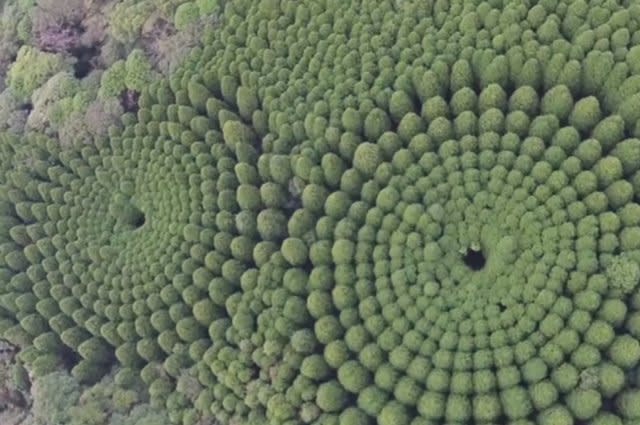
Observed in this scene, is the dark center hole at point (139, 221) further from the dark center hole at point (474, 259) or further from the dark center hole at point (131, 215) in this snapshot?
the dark center hole at point (474, 259)

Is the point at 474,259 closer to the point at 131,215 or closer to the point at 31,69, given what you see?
the point at 131,215

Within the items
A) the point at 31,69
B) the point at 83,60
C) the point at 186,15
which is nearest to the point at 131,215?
the point at 186,15

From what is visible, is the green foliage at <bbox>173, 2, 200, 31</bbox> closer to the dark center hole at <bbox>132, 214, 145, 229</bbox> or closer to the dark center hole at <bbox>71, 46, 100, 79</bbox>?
the dark center hole at <bbox>71, 46, 100, 79</bbox>

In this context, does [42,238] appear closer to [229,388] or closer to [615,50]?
[229,388]

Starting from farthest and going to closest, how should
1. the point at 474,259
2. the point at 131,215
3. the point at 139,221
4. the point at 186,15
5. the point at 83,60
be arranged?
the point at 83,60, the point at 186,15, the point at 139,221, the point at 131,215, the point at 474,259

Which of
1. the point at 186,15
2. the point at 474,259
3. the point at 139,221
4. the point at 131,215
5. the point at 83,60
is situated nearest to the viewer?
the point at 474,259

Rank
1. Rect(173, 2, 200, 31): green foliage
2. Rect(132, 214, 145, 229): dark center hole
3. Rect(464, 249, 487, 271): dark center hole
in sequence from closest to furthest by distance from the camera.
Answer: Rect(464, 249, 487, 271): dark center hole
Rect(132, 214, 145, 229): dark center hole
Rect(173, 2, 200, 31): green foliage

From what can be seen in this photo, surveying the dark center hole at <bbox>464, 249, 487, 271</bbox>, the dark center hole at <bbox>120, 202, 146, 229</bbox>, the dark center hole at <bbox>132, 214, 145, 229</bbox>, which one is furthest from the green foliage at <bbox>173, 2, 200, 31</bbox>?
the dark center hole at <bbox>464, 249, 487, 271</bbox>

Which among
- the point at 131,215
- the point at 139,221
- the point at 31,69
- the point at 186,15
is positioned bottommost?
the point at 139,221
